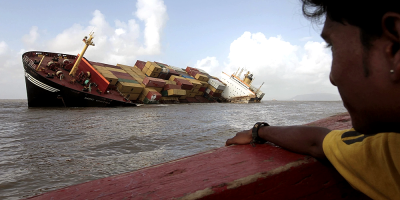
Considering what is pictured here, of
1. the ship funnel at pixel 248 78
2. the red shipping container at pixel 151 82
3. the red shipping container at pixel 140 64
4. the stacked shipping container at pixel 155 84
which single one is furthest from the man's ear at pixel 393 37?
the ship funnel at pixel 248 78

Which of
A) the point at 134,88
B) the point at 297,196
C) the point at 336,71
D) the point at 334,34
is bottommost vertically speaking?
the point at 297,196

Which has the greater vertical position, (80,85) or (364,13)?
(80,85)

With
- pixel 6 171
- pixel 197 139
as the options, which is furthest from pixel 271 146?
pixel 197 139

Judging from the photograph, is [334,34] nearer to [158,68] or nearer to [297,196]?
[297,196]

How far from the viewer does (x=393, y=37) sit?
0.50 metres

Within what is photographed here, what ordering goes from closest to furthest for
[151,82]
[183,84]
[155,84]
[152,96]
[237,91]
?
[152,96] < [151,82] < [155,84] < [183,84] < [237,91]

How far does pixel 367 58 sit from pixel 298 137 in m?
0.72

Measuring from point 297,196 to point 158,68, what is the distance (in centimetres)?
3029

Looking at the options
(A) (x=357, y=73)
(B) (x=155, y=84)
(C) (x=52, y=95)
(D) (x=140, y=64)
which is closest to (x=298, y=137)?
(A) (x=357, y=73)

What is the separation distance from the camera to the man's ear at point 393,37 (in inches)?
19.2

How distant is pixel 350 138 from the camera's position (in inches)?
35.4

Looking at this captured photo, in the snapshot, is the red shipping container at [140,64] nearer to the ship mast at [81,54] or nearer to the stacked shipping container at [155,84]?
the stacked shipping container at [155,84]

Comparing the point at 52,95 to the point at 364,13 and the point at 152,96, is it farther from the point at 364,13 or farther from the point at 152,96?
the point at 364,13

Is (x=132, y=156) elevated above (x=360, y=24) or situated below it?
below
